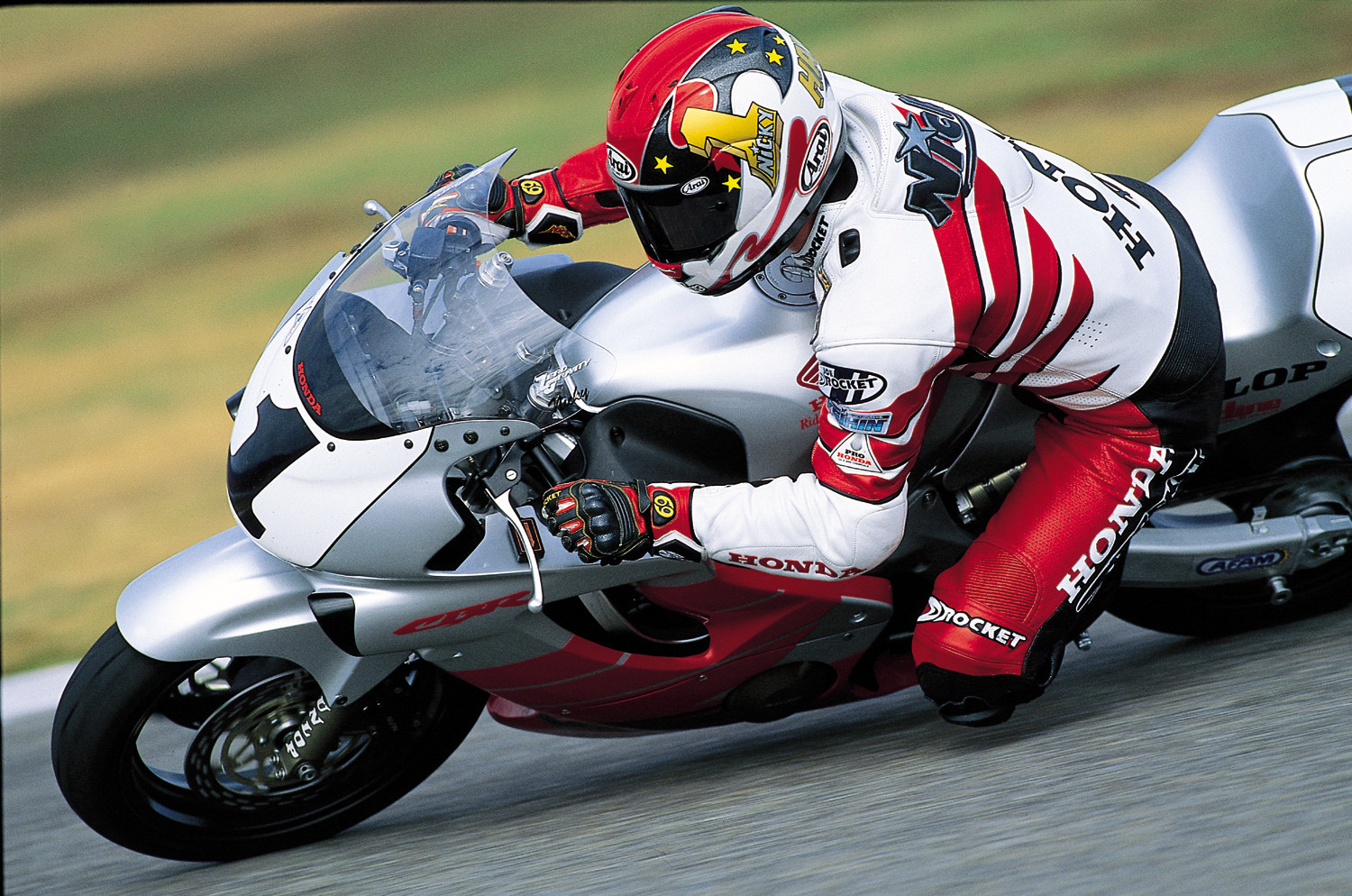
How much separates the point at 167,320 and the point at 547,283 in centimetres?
662

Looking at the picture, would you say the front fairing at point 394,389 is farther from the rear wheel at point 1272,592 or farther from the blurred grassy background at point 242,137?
the blurred grassy background at point 242,137

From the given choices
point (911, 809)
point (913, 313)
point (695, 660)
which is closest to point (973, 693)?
point (911, 809)

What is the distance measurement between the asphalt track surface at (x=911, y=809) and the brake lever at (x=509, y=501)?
540 mm

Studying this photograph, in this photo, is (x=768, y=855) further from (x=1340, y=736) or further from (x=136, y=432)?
(x=136, y=432)

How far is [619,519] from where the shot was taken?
7.82 feet

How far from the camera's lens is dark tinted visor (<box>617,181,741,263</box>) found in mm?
2352

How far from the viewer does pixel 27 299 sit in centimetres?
949

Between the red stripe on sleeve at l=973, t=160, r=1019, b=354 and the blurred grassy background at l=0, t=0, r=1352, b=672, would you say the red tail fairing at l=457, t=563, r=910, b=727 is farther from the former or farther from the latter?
the blurred grassy background at l=0, t=0, r=1352, b=672

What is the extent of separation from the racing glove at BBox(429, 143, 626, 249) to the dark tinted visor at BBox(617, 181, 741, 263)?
40 centimetres

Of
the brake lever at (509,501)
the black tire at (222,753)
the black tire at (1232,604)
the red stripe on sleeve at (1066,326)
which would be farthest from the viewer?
the black tire at (1232,604)

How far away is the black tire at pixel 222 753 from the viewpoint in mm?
2621

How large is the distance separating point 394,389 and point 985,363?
3.56ft

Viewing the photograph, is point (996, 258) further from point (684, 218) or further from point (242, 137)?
point (242, 137)

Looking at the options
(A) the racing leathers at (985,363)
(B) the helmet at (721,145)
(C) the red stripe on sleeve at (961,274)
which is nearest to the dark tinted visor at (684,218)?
(B) the helmet at (721,145)
